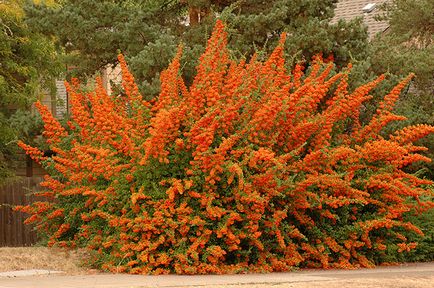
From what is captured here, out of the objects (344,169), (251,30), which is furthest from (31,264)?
(251,30)

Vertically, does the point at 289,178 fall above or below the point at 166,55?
below

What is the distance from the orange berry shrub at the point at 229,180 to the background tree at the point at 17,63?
20.2 ft

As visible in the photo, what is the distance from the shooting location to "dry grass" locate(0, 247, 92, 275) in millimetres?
14609

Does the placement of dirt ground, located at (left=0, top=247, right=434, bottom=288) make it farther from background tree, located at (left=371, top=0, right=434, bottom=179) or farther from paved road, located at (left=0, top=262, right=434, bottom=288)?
background tree, located at (left=371, top=0, right=434, bottom=179)

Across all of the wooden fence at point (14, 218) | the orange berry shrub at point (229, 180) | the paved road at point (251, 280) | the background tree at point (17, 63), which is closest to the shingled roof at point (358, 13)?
the background tree at point (17, 63)

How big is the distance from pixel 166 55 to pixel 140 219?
508cm

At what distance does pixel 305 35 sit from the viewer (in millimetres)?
19484

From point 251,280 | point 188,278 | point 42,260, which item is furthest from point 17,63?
point 251,280

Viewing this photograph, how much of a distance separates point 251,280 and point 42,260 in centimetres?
356

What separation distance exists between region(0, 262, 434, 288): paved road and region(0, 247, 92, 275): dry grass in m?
0.86

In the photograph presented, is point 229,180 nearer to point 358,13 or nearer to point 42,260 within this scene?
point 42,260

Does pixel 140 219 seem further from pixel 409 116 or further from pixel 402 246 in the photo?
pixel 409 116

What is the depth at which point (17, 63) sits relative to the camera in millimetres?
24344

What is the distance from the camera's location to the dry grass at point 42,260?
14.6 metres
